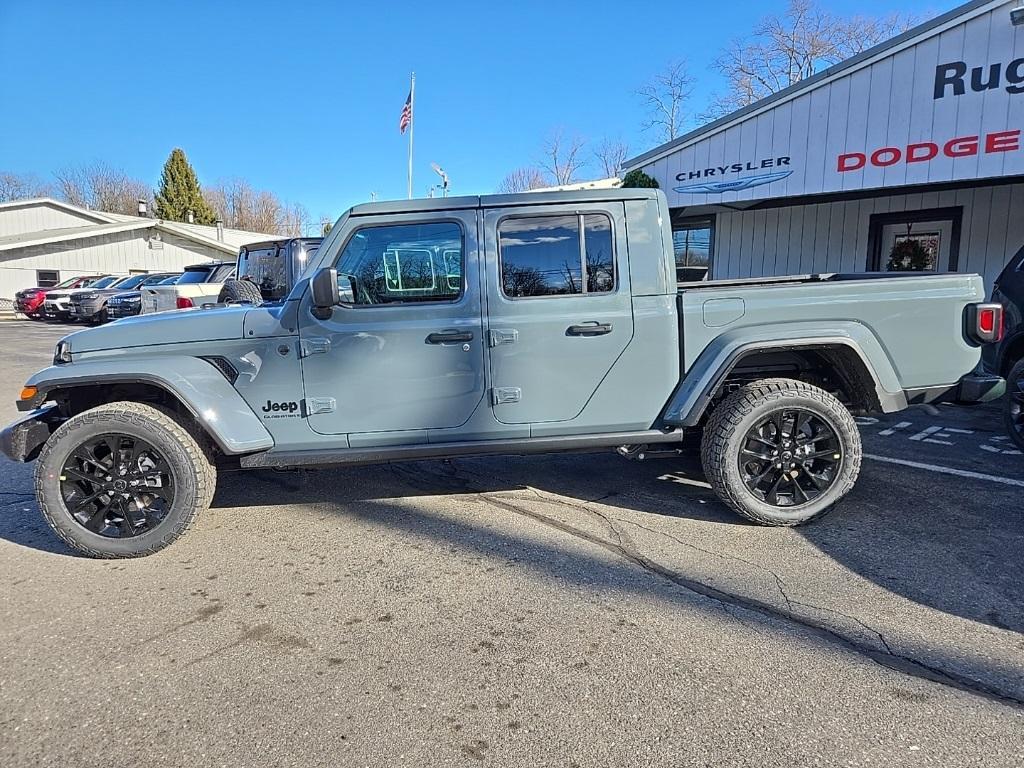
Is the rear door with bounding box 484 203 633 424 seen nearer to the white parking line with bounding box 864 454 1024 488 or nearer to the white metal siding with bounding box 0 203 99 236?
the white parking line with bounding box 864 454 1024 488

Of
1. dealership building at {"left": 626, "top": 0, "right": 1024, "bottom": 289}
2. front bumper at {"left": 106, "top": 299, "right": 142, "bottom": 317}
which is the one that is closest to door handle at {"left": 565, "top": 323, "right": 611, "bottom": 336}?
dealership building at {"left": 626, "top": 0, "right": 1024, "bottom": 289}

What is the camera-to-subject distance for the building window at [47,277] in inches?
1227

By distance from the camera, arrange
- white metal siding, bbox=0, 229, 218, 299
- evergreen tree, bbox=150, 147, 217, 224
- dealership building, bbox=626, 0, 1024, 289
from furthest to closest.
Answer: evergreen tree, bbox=150, 147, 217, 224
white metal siding, bbox=0, 229, 218, 299
dealership building, bbox=626, 0, 1024, 289

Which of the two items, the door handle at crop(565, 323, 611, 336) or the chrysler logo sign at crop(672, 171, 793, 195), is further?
the chrysler logo sign at crop(672, 171, 793, 195)

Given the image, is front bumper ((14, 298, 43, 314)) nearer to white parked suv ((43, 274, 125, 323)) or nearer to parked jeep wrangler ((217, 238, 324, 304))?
white parked suv ((43, 274, 125, 323))

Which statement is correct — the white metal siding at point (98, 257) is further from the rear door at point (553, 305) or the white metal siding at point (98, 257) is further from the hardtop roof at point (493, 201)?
the rear door at point (553, 305)

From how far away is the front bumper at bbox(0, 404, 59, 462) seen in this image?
12.1 feet

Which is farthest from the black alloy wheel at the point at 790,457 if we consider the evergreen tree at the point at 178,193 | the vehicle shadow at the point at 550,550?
the evergreen tree at the point at 178,193

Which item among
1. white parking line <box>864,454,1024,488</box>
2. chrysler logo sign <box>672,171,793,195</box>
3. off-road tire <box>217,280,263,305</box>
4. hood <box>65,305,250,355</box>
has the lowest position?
white parking line <box>864,454,1024,488</box>

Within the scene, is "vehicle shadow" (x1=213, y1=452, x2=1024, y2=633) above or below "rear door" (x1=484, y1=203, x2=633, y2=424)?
below

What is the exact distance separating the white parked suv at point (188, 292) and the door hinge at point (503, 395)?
415 inches

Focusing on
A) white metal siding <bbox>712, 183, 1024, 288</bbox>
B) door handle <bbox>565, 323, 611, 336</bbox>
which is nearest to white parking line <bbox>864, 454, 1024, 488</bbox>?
door handle <bbox>565, 323, 611, 336</bbox>

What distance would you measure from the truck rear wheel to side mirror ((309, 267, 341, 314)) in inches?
95.2

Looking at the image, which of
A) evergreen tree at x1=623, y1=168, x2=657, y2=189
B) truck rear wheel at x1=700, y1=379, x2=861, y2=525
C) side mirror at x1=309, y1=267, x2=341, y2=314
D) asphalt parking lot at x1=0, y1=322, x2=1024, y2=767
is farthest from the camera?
evergreen tree at x1=623, y1=168, x2=657, y2=189
